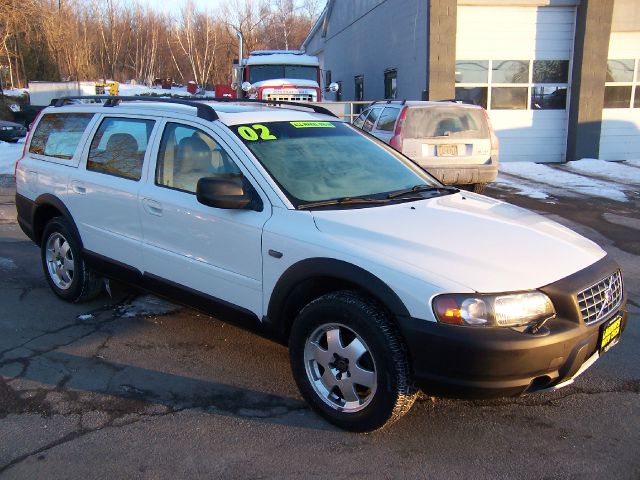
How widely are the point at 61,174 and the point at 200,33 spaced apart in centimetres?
6634

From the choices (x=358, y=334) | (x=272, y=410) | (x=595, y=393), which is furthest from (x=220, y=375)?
(x=595, y=393)

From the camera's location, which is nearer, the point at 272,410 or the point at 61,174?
the point at 272,410

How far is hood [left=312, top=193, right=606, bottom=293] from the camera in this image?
2850 millimetres

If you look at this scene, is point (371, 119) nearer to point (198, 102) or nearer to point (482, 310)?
point (198, 102)

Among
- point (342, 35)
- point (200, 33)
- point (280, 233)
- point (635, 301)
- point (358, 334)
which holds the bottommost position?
point (635, 301)

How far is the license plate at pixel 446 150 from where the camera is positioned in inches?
372

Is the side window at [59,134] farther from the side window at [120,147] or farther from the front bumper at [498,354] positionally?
the front bumper at [498,354]

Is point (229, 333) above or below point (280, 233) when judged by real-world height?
below

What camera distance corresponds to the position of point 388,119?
1011 centimetres

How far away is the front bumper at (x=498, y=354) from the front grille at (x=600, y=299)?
0.24 ft

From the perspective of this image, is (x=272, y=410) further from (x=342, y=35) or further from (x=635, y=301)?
(x=342, y=35)

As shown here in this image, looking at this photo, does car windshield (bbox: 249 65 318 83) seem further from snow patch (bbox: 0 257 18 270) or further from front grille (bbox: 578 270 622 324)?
front grille (bbox: 578 270 622 324)

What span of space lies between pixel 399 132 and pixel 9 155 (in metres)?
11.3

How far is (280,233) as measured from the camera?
131 inches
